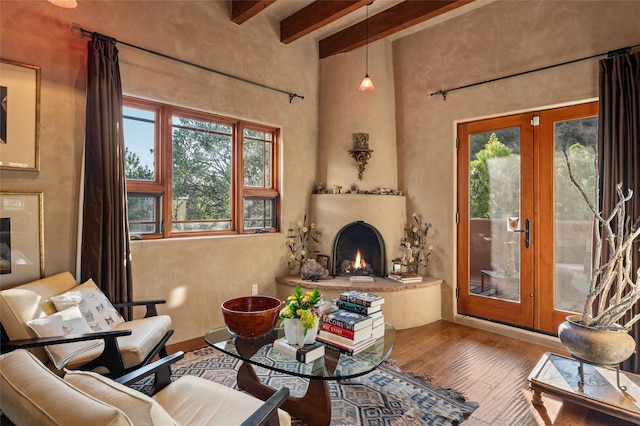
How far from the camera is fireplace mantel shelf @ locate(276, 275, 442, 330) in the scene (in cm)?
A: 369

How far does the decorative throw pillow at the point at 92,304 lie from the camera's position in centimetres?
224

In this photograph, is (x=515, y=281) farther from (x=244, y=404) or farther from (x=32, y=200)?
(x=32, y=200)

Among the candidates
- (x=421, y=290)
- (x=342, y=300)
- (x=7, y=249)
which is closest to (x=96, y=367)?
(x=7, y=249)

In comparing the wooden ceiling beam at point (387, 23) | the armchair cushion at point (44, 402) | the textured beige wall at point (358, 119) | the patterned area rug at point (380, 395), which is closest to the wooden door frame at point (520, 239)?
the textured beige wall at point (358, 119)

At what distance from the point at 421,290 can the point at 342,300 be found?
183 centimetres

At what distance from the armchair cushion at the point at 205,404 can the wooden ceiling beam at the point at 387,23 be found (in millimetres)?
3686

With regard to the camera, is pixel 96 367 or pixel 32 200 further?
pixel 32 200

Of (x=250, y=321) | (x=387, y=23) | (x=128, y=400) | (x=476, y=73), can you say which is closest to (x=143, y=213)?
(x=250, y=321)

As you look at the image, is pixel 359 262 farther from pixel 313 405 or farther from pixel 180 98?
pixel 180 98

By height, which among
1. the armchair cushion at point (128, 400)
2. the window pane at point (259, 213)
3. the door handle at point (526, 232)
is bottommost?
the armchair cushion at point (128, 400)

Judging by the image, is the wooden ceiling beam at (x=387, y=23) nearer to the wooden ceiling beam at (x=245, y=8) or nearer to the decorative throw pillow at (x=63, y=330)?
the wooden ceiling beam at (x=245, y=8)

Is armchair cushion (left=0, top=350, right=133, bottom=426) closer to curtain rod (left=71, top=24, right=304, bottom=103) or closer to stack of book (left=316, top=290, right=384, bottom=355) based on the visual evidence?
stack of book (left=316, top=290, right=384, bottom=355)

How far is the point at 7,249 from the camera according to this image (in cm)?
234

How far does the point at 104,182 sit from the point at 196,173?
0.95 metres
